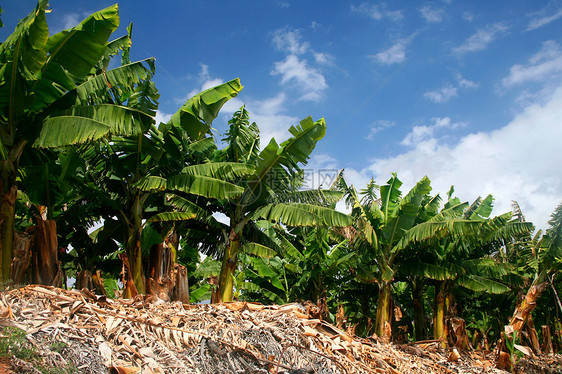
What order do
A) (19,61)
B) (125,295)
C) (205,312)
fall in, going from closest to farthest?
(205,312)
(19,61)
(125,295)

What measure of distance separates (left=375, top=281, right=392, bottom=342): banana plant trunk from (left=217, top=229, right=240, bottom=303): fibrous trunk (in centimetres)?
468

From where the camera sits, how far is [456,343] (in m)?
12.4

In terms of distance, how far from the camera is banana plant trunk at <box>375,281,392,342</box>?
12527 millimetres

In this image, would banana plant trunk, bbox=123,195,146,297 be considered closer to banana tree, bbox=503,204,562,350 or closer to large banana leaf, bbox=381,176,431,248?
large banana leaf, bbox=381,176,431,248

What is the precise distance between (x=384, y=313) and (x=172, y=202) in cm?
732

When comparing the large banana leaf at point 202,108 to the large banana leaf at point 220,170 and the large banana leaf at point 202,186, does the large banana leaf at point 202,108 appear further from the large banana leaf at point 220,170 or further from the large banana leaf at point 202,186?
the large banana leaf at point 202,186

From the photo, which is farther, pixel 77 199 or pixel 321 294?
Result: pixel 321 294

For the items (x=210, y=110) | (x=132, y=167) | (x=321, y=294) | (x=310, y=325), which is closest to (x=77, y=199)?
(x=132, y=167)

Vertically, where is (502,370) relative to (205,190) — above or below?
below

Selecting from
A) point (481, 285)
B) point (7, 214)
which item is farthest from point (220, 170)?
point (481, 285)

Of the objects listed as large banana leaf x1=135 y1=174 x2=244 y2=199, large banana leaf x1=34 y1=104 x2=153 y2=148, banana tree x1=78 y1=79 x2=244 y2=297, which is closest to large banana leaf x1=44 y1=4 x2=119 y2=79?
large banana leaf x1=34 y1=104 x2=153 y2=148

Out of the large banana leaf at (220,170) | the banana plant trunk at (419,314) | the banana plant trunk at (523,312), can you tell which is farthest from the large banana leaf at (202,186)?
the banana plant trunk at (419,314)

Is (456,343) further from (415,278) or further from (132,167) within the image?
(132,167)

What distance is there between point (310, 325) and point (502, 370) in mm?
6524
